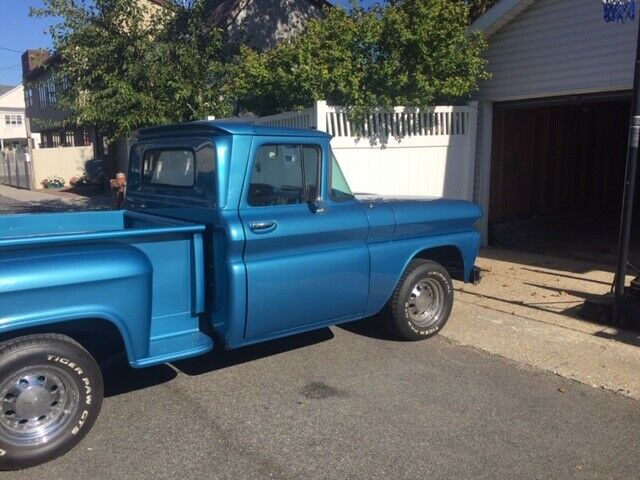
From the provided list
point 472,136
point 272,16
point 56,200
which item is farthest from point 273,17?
point 472,136

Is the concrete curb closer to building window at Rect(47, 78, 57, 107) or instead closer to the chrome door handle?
the chrome door handle

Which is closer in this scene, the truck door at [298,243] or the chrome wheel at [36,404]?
the chrome wheel at [36,404]

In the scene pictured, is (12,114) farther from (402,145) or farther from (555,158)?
(402,145)

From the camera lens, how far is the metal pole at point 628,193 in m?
5.92

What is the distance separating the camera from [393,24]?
8.62 metres

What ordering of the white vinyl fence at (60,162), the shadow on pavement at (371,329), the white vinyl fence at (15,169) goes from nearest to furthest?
1. the shadow on pavement at (371,329)
2. the white vinyl fence at (60,162)
3. the white vinyl fence at (15,169)

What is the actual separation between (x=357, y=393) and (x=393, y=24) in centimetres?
577

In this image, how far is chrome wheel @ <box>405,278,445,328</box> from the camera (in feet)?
18.7

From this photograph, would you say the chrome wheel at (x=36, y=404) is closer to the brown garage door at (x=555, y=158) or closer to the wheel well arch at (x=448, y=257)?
the wheel well arch at (x=448, y=257)

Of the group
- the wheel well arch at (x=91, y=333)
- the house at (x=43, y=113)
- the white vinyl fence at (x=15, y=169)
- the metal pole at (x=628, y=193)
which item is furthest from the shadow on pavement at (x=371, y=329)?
the house at (x=43, y=113)

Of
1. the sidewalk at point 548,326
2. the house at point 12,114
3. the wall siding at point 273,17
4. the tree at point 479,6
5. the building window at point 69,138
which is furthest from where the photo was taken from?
the house at point 12,114

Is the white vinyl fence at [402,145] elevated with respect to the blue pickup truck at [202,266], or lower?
A: elevated

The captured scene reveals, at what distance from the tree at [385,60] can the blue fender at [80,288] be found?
207 inches

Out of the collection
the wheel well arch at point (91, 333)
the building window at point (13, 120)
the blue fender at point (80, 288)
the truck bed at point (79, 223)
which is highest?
the building window at point (13, 120)
